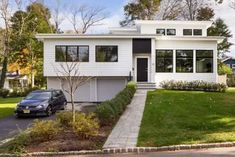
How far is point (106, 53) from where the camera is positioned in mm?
34312

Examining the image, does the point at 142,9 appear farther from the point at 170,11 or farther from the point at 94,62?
the point at 94,62

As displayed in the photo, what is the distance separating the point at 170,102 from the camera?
23.0 metres

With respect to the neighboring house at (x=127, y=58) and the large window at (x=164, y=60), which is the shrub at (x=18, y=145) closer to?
the neighboring house at (x=127, y=58)

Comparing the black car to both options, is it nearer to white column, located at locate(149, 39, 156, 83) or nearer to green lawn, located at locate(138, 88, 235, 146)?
green lawn, located at locate(138, 88, 235, 146)

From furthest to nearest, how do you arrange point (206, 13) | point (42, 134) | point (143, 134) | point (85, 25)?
point (85, 25) < point (206, 13) < point (143, 134) < point (42, 134)

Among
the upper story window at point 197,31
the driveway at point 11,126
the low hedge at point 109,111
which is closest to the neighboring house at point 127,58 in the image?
the upper story window at point 197,31

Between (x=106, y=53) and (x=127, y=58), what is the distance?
5.90 ft

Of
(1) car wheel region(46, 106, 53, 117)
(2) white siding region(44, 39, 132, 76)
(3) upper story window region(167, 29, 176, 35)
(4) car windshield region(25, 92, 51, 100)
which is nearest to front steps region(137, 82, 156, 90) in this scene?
(2) white siding region(44, 39, 132, 76)

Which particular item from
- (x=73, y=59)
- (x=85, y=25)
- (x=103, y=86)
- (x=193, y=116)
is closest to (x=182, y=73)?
(x=103, y=86)

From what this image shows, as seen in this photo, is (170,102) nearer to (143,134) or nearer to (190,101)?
(190,101)

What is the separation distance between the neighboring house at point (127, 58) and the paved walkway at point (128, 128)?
11.0 metres

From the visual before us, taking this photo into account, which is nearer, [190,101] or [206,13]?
[190,101]

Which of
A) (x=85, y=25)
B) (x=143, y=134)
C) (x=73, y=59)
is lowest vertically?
(x=143, y=134)

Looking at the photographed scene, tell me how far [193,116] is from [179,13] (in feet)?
142
